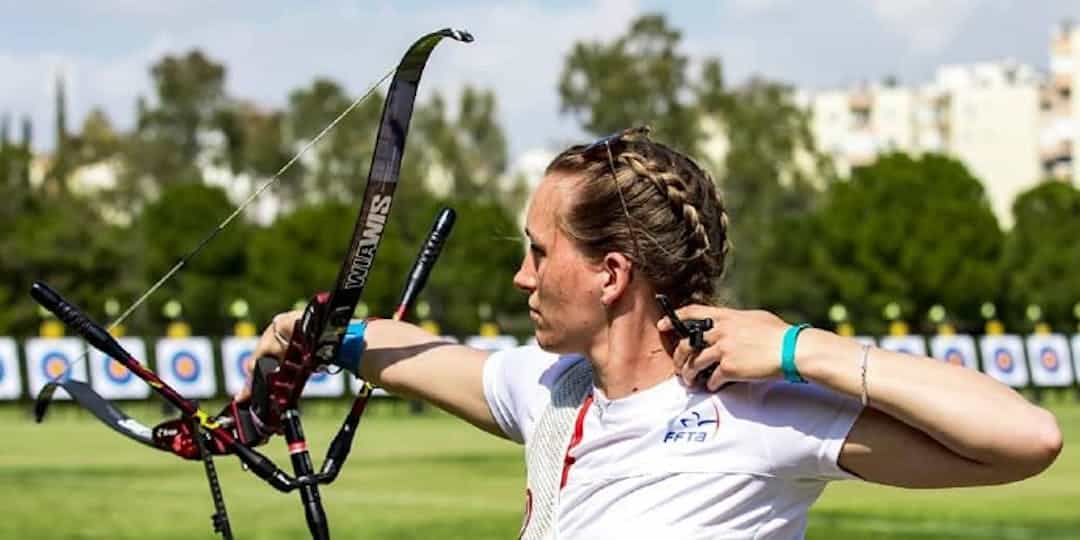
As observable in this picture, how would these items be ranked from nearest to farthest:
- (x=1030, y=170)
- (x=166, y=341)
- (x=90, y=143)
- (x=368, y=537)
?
(x=368, y=537) → (x=166, y=341) → (x=90, y=143) → (x=1030, y=170)

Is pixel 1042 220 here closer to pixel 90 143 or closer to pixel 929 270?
pixel 929 270

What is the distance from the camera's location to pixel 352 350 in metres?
4.26

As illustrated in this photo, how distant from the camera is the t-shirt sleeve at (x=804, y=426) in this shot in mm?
3473

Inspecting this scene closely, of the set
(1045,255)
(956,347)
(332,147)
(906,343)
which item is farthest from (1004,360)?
(332,147)

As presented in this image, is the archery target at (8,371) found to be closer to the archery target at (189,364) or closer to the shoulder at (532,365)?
the archery target at (189,364)

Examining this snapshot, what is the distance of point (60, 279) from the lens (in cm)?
6047

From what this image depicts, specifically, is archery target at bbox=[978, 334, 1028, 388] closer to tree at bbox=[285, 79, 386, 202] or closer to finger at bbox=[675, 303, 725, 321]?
tree at bbox=[285, 79, 386, 202]

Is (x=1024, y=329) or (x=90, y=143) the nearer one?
(x=1024, y=329)

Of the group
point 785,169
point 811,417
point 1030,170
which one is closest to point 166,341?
point 811,417

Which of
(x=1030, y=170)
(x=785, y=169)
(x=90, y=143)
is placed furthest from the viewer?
(x=1030, y=170)

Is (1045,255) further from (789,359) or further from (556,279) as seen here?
(789,359)

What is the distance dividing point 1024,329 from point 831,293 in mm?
6319

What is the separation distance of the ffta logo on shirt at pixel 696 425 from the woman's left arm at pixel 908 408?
0.25ft

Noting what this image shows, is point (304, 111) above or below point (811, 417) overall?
below
